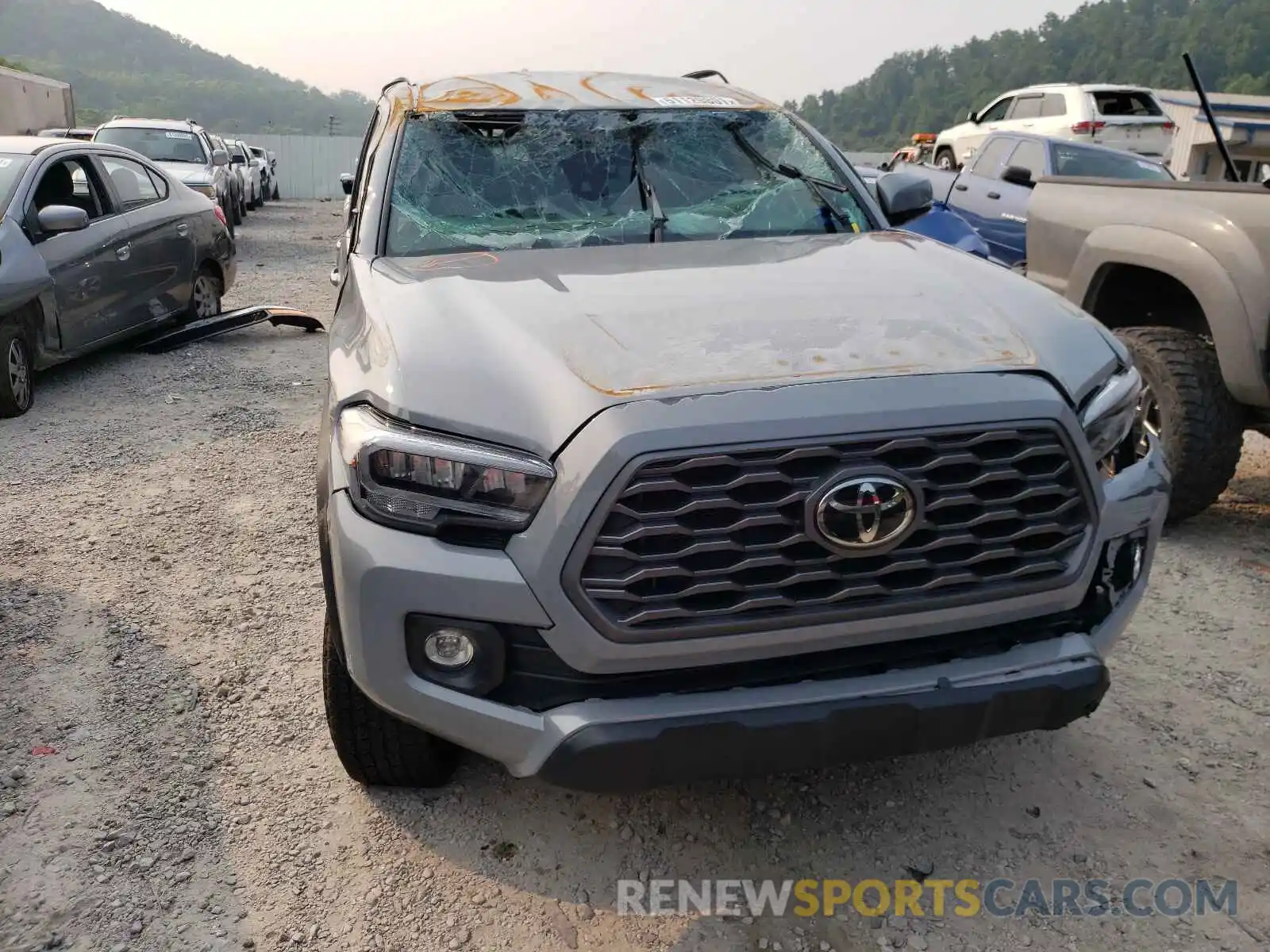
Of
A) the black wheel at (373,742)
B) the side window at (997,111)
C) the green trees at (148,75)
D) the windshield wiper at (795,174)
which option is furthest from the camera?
the green trees at (148,75)

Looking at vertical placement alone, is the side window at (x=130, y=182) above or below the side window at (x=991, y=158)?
below

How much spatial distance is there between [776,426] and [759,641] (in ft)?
1.38

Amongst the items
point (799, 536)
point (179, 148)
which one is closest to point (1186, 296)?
point (799, 536)

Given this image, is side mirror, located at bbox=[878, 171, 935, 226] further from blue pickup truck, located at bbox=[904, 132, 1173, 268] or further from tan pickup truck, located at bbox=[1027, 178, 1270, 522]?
blue pickup truck, located at bbox=[904, 132, 1173, 268]

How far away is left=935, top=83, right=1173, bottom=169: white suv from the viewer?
14.8 metres

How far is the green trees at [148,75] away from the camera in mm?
90812

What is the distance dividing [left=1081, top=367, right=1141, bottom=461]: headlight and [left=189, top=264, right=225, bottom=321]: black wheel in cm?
746

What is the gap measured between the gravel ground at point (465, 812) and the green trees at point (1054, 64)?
21839mm

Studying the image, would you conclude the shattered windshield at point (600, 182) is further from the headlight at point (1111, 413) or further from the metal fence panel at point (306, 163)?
the metal fence panel at point (306, 163)

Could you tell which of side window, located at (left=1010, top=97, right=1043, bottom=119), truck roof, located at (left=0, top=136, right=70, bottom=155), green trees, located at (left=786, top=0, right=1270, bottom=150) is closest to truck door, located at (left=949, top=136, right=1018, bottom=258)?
side window, located at (left=1010, top=97, right=1043, bottom=119)

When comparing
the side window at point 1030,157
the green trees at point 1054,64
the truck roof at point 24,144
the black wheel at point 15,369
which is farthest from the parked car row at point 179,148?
the green trees at point 1054,64

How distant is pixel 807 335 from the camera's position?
7.31ft

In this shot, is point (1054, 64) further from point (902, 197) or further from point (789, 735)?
point (789, 735)

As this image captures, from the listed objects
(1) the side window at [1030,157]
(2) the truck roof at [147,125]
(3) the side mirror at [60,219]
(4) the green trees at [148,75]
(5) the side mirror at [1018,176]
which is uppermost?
(1) the side window at [1030,157]
